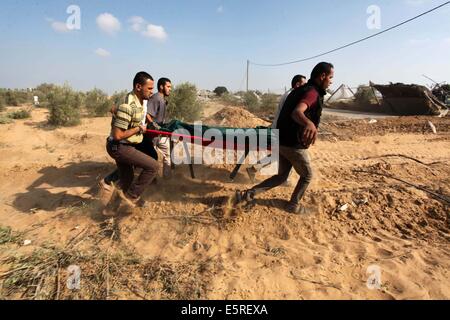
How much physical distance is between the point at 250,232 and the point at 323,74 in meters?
1.96

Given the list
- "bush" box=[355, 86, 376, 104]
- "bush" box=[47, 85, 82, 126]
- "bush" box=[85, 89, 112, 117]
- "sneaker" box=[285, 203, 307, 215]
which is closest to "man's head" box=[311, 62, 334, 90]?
"sneaker" box=[285, 203, 307, 215]

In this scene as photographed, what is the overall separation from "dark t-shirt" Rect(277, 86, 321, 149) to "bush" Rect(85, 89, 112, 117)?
9015 mm

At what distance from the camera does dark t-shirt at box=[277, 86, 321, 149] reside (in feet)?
10.7

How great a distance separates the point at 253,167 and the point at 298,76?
1665mm

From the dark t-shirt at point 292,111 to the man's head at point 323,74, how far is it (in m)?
0.12

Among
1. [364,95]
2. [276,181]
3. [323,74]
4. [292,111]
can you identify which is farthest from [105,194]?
[364,95]

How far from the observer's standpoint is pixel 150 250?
340 cm

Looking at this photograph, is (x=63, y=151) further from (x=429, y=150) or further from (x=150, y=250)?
(x=429, y=150)

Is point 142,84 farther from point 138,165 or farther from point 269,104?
point 269,104

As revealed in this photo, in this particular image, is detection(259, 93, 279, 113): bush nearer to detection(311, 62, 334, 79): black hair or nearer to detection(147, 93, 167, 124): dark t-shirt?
detection(147, 93, 167, 124): dark t-shirt
